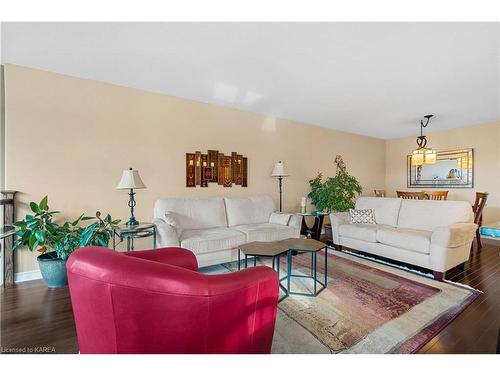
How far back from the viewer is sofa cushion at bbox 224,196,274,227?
137 inches

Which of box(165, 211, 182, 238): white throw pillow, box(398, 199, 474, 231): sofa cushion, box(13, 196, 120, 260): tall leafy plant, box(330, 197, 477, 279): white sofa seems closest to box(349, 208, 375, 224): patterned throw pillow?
box(330, 197, 477, 279): white sofa

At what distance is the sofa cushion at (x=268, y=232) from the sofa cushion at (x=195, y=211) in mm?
345

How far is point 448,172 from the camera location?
16.8 ft

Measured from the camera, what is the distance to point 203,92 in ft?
10.5

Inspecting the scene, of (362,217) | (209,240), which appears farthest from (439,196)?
(209,240)

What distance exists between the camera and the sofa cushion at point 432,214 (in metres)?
2.93

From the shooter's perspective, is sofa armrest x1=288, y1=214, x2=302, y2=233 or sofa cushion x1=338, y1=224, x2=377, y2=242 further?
sofa armrest x1=288, y1=214, x2=302, y2=233

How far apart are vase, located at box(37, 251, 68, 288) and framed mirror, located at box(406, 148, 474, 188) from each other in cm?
689

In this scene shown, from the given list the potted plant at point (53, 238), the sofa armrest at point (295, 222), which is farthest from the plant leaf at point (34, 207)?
the sofa armrest at point (295, 222)

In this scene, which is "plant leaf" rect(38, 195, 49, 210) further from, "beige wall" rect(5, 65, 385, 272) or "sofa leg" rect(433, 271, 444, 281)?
"sofa leg" rect(433, 271, 444, 281)

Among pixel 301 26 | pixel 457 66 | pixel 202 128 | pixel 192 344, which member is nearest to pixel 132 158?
pixel 202 128

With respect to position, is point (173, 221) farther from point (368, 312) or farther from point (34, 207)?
point (368, 312)

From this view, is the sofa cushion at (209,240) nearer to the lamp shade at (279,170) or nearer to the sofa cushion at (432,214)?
the lamp shade at (279,170)

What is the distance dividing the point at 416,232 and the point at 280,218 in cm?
182
